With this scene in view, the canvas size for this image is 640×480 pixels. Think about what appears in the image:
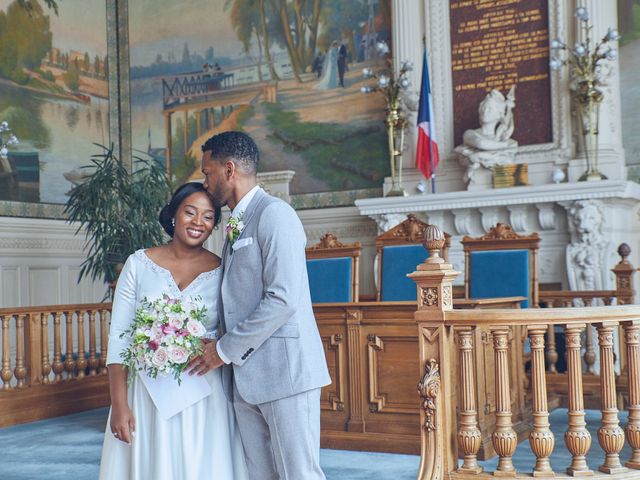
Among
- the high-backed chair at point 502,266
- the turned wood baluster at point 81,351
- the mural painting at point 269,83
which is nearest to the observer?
the high-backed chair at point 502,266

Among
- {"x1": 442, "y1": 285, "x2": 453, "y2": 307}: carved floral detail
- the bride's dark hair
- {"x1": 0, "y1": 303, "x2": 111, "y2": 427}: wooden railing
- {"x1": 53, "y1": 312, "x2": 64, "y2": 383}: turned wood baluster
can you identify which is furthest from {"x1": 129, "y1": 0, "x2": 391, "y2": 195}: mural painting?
the bride's dark hair

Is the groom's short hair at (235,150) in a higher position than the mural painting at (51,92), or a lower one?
lower

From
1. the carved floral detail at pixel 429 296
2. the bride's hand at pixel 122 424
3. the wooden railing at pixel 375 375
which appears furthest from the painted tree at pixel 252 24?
the bride's hand at pixel 122 424

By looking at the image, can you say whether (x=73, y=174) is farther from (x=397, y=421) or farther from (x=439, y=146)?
(x=397, y=421)

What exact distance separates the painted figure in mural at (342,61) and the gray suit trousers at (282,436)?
22.7ft

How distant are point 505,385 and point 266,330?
141 cm

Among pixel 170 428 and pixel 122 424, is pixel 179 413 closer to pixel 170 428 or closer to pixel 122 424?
pixel 170 428

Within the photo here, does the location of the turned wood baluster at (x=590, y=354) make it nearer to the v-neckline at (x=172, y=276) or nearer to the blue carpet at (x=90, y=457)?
the blue carpet at (x=90, y=457)

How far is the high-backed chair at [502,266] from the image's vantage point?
6164 millimetres

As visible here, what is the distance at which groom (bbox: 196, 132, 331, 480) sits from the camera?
2506 mm

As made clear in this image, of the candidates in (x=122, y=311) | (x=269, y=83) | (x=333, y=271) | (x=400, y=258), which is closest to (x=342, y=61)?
(x=269, y=83)

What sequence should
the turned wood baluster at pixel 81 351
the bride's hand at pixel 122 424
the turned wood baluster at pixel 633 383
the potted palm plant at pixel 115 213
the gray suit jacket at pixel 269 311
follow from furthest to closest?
the potted palm plant at pixel 115 213, the turned wood baluster at pixel 81 351, the turned wood baluster at pixel 633 383, the bride's hand at pixel 122 424, the gray suit jacket at pixel 269 311

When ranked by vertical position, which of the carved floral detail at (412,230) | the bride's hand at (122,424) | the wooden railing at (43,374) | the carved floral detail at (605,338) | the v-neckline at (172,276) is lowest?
the wooden railing at (43,374)

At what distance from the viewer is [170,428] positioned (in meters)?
2.64
